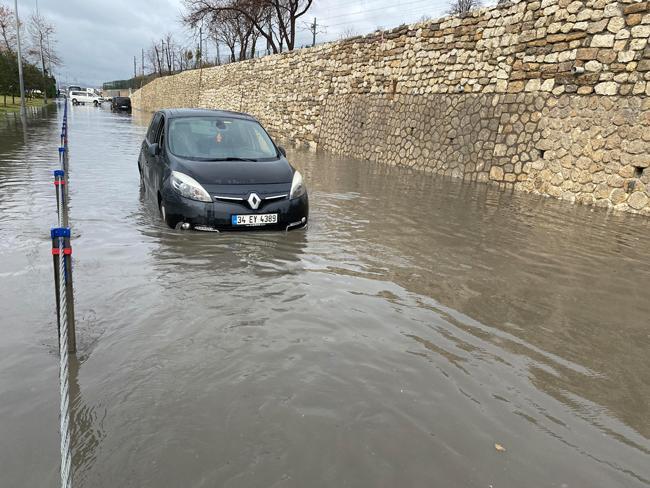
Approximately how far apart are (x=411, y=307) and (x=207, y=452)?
2490mm

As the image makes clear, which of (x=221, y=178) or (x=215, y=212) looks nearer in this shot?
(x=215, y=212)

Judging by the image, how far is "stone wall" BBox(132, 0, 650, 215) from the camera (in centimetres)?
943

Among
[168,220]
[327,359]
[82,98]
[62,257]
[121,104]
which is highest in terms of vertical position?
[82,98]

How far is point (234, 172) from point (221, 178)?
0.22 meters

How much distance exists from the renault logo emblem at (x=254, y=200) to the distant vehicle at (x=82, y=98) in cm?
6958

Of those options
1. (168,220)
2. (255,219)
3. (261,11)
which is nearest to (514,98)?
(255,219)

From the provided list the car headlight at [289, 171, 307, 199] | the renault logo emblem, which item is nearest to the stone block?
the car headlight at [289, 171, 307, 199]

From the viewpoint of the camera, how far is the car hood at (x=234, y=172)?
6.12 metres

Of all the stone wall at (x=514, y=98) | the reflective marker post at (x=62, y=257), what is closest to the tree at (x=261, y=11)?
the stone wall at (x=514, y=98)

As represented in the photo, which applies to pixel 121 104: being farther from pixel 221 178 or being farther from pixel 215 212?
pixel 215 212

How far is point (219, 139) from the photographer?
7191 mm

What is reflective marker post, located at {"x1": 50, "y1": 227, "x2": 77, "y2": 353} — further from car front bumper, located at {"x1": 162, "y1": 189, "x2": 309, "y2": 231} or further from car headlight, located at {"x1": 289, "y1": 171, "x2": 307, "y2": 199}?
car headlight, located at {"x1": 289, "y1": 171, "x2": 307, "y2": 199}

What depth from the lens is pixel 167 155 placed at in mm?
6738

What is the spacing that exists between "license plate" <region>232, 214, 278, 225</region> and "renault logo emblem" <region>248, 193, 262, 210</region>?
12cm
